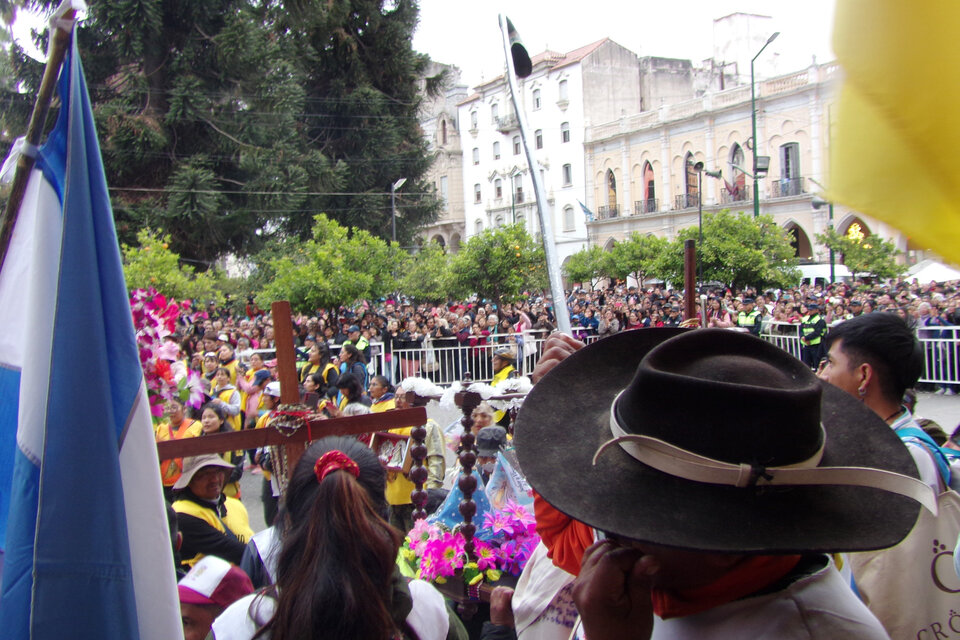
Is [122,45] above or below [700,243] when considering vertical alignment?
above

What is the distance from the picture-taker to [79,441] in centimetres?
179

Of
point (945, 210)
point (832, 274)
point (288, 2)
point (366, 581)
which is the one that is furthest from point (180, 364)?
point (832, 274)

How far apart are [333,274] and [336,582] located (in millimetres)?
19479

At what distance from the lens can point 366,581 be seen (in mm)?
1748

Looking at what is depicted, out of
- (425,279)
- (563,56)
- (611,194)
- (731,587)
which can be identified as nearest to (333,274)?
(425,279)

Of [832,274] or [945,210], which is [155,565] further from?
[832,274]

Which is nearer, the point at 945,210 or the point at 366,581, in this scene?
the point at 945,210

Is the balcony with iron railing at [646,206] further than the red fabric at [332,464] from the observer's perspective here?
Yes

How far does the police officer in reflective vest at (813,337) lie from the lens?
12416mm

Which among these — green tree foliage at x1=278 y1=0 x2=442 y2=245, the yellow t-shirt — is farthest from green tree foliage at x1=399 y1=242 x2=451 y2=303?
the yellow t-shirt

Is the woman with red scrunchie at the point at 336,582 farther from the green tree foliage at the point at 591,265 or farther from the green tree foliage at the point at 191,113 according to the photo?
the green tree foliage at the point at 591,265

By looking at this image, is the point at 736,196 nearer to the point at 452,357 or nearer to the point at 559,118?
the point at 559,118

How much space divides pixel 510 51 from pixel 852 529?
2314 mm

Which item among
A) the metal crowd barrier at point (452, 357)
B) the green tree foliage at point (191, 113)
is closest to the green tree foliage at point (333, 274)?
the green tree foliage at point (191, 113)
